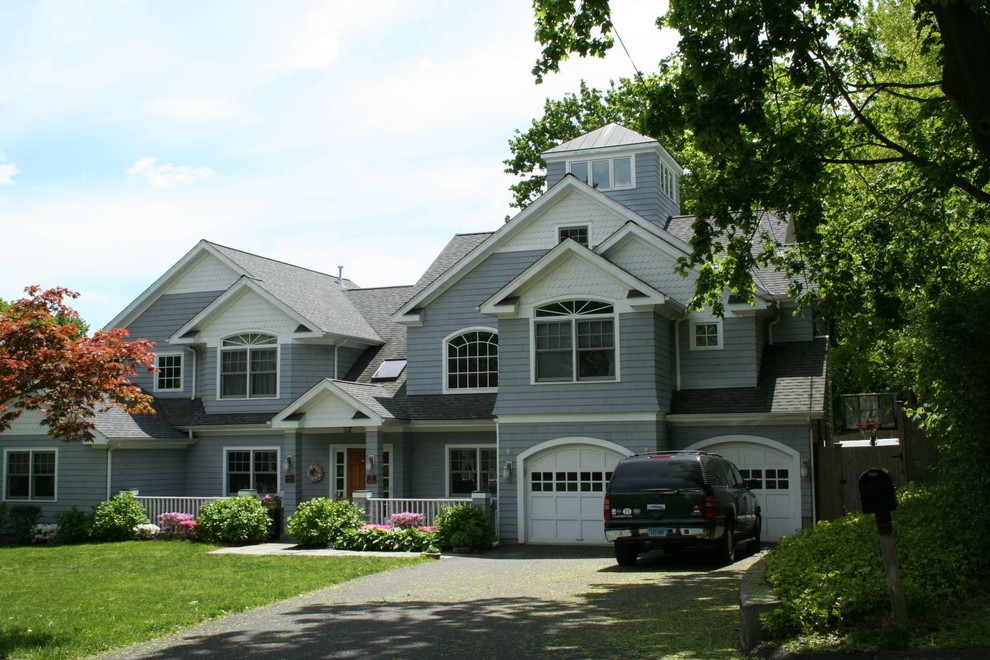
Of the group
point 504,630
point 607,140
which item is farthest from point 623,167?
point 504,630

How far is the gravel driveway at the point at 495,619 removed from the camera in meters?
9.95

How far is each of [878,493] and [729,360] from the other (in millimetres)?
14621

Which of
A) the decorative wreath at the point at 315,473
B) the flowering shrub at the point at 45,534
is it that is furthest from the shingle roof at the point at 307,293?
the flowering shrub at the point at 45,534

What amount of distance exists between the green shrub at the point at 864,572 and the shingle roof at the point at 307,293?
17539mm

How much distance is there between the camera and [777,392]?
2202 cm

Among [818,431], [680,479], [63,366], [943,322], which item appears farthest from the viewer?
[818,431]

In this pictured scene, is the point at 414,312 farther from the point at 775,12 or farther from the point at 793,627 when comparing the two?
the point at 793,627

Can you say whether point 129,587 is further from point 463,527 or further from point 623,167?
point 623,167

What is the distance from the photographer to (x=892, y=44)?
28.5 metres

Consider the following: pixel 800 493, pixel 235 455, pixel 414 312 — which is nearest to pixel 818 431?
pixel 800 493

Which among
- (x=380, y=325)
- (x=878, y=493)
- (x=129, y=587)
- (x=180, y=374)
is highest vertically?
(x=380, y=325)

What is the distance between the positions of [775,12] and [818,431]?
13307 millimetres

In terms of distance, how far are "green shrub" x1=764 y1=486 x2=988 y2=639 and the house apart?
9482 millimetres

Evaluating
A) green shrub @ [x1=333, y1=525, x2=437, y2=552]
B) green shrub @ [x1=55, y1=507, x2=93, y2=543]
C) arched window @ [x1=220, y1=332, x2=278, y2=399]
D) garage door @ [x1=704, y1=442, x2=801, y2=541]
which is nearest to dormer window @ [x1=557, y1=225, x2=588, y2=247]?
garage door @ [x1=704, y1=442, x2=801, y2=541]
